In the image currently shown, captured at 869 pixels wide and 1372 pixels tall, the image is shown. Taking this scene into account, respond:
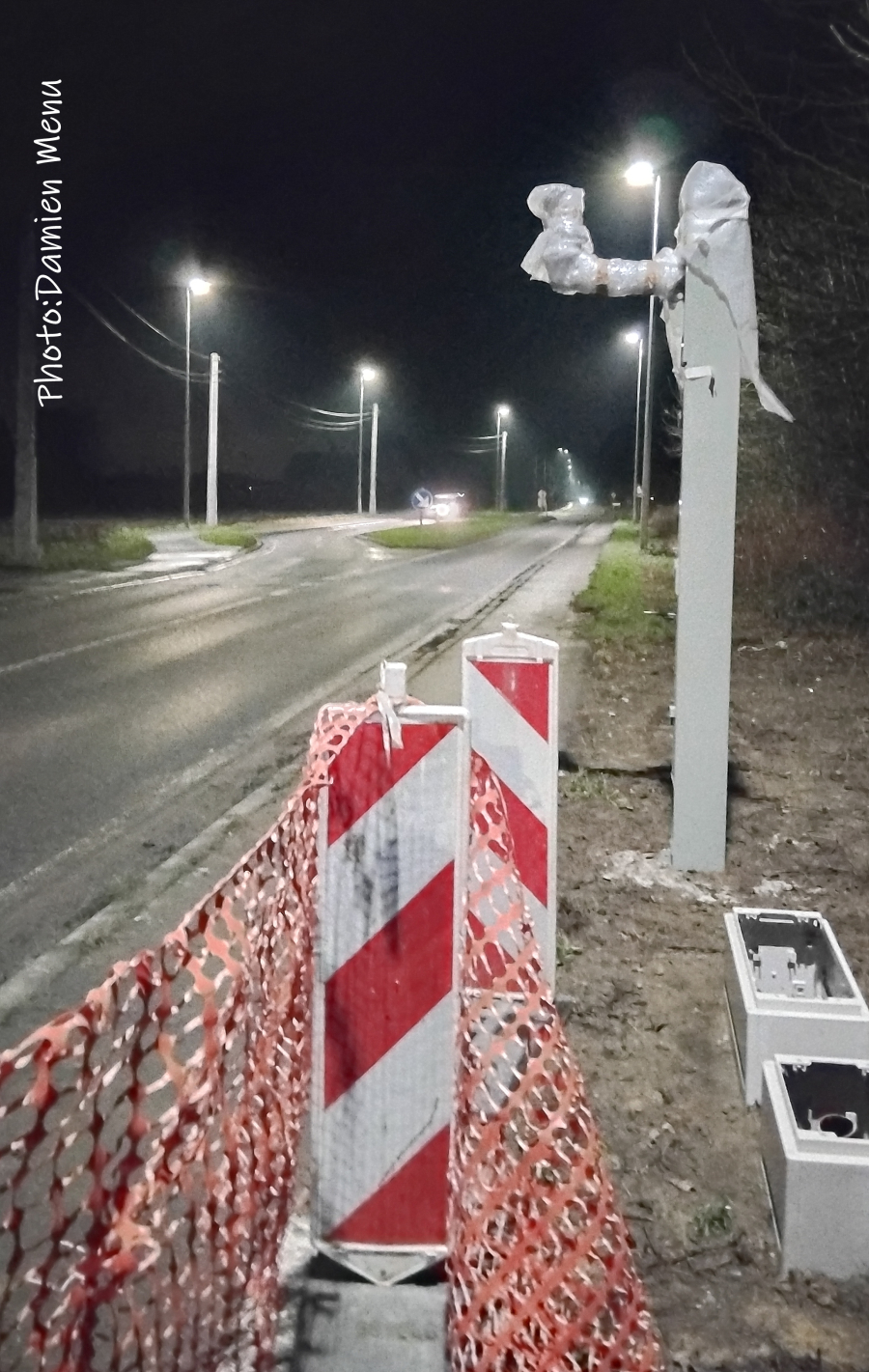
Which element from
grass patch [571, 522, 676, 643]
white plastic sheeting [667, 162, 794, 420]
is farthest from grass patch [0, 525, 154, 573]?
white plastic sheeting [667, 162, 794, 420]

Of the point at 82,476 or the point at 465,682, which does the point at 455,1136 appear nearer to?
the point at 465,682

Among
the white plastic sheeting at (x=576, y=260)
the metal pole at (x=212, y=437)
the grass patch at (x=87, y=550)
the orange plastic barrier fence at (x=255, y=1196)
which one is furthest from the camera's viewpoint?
the metal pole at (x=212, y=437)

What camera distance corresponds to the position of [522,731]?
14.3 feet

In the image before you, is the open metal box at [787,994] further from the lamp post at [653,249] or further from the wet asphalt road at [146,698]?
the lamp post at [653,249]

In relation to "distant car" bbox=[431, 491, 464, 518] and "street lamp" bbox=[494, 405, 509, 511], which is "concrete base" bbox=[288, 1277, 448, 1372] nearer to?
"distant car" bbox=[431, 491, 464, 518]

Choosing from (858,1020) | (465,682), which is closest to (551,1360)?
(858,1020)

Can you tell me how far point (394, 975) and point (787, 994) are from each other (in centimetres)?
224

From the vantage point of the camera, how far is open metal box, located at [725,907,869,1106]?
3.81m

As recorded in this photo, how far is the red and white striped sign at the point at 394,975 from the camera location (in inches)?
105

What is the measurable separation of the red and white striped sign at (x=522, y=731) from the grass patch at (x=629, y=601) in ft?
37.0

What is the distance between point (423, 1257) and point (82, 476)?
79.3 metres

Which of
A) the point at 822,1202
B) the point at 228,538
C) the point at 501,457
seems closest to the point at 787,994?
the point at 822,1202

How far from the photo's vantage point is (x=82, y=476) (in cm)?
7806

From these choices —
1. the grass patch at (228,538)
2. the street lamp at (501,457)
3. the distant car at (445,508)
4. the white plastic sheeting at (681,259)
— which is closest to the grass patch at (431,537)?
the grass patch at (228,538)
